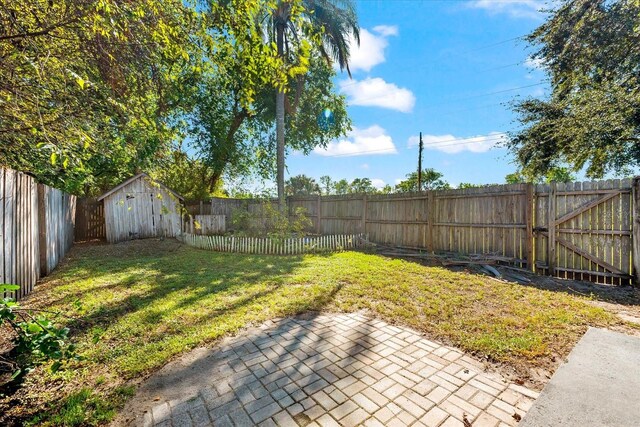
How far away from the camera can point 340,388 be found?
2234 millimetres

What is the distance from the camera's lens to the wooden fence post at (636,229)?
5.04 meters

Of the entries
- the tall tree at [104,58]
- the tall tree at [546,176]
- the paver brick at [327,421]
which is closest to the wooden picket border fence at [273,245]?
the tall tree at [104,58]

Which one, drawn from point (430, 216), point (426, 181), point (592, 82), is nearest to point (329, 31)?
point (430, 216)

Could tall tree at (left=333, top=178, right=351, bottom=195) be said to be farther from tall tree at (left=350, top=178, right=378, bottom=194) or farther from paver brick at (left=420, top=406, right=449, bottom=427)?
paver brick at (left=420, top=406, right=449, bottom=427)

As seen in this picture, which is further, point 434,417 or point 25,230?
point 25,230

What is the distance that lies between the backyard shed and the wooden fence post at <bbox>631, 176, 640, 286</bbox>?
13.0m

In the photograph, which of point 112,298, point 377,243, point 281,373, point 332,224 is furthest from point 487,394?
point 332,224

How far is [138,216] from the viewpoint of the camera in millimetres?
11734

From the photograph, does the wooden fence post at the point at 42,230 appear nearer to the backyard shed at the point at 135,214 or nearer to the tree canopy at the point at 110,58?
the tree canopy at the point at 110,58

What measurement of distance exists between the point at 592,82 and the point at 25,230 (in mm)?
16121

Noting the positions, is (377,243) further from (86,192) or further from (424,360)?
(86,192)

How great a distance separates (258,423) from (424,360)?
5.40 feet

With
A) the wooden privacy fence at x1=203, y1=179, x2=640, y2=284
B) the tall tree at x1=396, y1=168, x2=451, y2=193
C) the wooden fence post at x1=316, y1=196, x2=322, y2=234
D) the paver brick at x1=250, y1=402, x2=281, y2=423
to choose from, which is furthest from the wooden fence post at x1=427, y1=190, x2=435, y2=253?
the tall tree at x1=396, y1=168, x2=451, y2=193

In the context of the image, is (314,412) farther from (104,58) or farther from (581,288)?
(581,288)
